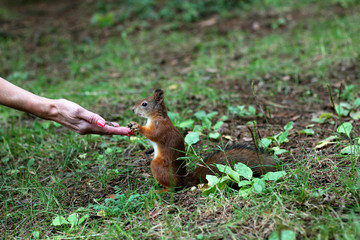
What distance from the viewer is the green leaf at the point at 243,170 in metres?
2.06

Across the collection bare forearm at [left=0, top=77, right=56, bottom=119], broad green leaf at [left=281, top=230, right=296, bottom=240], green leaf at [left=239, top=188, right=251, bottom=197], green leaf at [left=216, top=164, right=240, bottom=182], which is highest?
bare forearm at [left=0, top=77, right=56, bottom=119]

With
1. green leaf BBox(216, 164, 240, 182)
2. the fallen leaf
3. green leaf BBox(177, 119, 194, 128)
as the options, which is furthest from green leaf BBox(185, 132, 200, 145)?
the fallen leaf

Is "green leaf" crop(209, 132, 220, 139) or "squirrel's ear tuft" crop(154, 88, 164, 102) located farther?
"green leaf" crop(209, 132, 220, 139)

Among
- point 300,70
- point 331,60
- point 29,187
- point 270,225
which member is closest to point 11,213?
point 29,187

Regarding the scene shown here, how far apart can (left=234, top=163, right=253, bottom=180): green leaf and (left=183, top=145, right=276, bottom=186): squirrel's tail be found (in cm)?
7

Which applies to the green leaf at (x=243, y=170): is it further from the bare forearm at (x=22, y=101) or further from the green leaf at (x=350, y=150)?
the bare forearm at (x=22, y=101)

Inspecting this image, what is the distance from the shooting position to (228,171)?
2094 mm

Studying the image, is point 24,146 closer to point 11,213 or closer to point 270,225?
point 11,213

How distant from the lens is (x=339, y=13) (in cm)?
594

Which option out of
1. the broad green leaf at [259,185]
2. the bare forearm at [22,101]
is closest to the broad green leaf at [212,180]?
the broad green leaf at [259,185]

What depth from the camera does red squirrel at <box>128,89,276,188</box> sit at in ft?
7.19

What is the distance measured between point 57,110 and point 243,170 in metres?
1.29

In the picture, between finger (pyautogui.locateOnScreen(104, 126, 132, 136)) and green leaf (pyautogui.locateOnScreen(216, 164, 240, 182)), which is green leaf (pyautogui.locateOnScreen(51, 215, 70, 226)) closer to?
finger (pyautogui.locateOnScreen(104, 126, 132, 136))

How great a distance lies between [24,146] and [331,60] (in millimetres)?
3421
